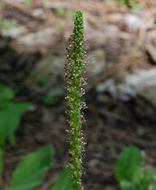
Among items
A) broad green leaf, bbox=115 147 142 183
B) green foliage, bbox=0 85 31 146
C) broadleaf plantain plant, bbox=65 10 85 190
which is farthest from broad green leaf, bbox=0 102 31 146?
broadleaf plantain plant, bbox=65 10 85 190

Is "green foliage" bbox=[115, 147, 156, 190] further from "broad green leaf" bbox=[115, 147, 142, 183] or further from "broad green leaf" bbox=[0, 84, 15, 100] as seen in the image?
"broad green leaf" bbox=[0, 84, 15, 100]

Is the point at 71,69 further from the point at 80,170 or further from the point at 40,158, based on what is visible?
the point at 40,158

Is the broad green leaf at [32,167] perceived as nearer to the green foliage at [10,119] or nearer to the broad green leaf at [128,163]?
the broad green leaf at [128,163]

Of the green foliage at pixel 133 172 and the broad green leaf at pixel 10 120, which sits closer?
the green foliage at pixel 133 172

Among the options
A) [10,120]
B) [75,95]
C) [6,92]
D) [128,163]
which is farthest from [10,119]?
[75,95]

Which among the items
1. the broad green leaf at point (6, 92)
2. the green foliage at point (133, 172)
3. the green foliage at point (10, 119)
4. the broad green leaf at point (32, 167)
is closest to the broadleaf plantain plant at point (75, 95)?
the green foliage at point (133, 172)

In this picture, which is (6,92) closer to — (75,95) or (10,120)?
(10,120)

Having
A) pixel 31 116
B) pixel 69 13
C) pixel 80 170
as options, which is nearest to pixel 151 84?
pixel 31 116
